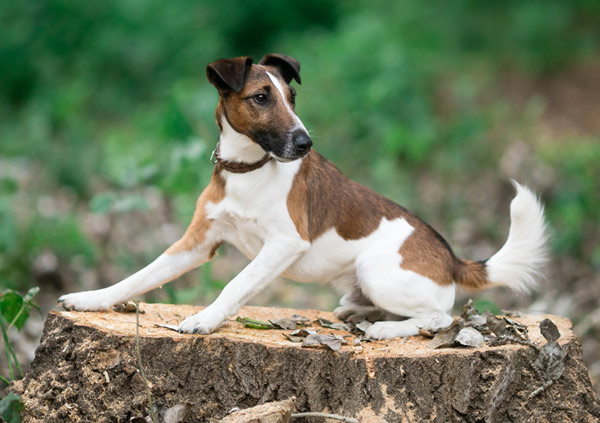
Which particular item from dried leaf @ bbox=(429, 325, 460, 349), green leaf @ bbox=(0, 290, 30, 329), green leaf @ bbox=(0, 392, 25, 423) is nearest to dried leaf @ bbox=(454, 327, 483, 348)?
dried leaf @ bbox=(429, 325, 460, 349)

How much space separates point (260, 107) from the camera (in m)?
3.74

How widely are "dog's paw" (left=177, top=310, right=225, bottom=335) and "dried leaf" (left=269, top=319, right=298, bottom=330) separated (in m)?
0.43

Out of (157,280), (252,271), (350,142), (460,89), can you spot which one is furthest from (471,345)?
(460,89)

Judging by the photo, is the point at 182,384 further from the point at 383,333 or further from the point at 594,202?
the point at 594,202

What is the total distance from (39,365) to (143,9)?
10813 millimetres

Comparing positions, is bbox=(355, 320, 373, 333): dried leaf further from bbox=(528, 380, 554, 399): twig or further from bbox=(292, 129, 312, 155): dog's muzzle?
bbox=(292, 129, 312, 155): dog's muzzle

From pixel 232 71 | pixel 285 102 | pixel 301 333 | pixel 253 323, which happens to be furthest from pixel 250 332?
pixel 232 71

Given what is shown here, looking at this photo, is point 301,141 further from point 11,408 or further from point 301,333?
point 11,408

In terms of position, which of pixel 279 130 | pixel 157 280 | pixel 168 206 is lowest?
pixel 168 206

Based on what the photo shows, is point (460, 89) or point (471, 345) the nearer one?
point (471, 345)

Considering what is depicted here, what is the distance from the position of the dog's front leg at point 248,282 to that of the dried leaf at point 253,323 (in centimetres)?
18

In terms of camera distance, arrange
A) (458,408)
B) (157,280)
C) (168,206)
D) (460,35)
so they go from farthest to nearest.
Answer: (460,35) → (168,206) → (157,280) → (458,408)

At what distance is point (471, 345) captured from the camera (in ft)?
11.7

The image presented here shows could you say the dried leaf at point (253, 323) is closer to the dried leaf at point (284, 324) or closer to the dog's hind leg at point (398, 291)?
the dried leaf at point (284, 324)
